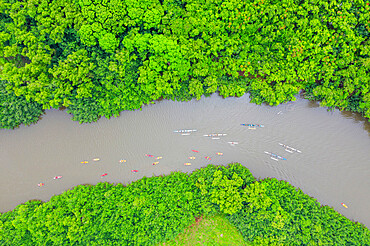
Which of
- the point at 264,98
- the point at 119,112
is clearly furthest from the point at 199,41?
the point at 119,112

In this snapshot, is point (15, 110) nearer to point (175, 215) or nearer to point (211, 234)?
point (175, 215)

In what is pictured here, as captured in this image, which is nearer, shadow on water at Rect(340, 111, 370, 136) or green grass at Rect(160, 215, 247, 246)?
green grass at Rect(160, 215, 247, 246)

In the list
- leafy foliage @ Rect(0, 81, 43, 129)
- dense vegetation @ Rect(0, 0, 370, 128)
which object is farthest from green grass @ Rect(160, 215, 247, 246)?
leafy foliage @ Rect(0, 81, 43, 129)

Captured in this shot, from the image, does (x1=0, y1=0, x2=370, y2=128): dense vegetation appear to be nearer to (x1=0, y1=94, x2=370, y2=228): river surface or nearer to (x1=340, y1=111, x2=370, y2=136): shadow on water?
(x1=340, y1=111, x2=370, y2=136): shadow on water

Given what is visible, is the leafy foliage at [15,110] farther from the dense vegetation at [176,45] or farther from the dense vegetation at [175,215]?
the dense vegetation at [175,215]

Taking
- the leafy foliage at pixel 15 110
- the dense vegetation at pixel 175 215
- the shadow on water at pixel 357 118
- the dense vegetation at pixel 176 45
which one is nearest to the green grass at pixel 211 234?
the dense vegetation at pixel 175 215

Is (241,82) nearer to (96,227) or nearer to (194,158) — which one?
(194,158)
